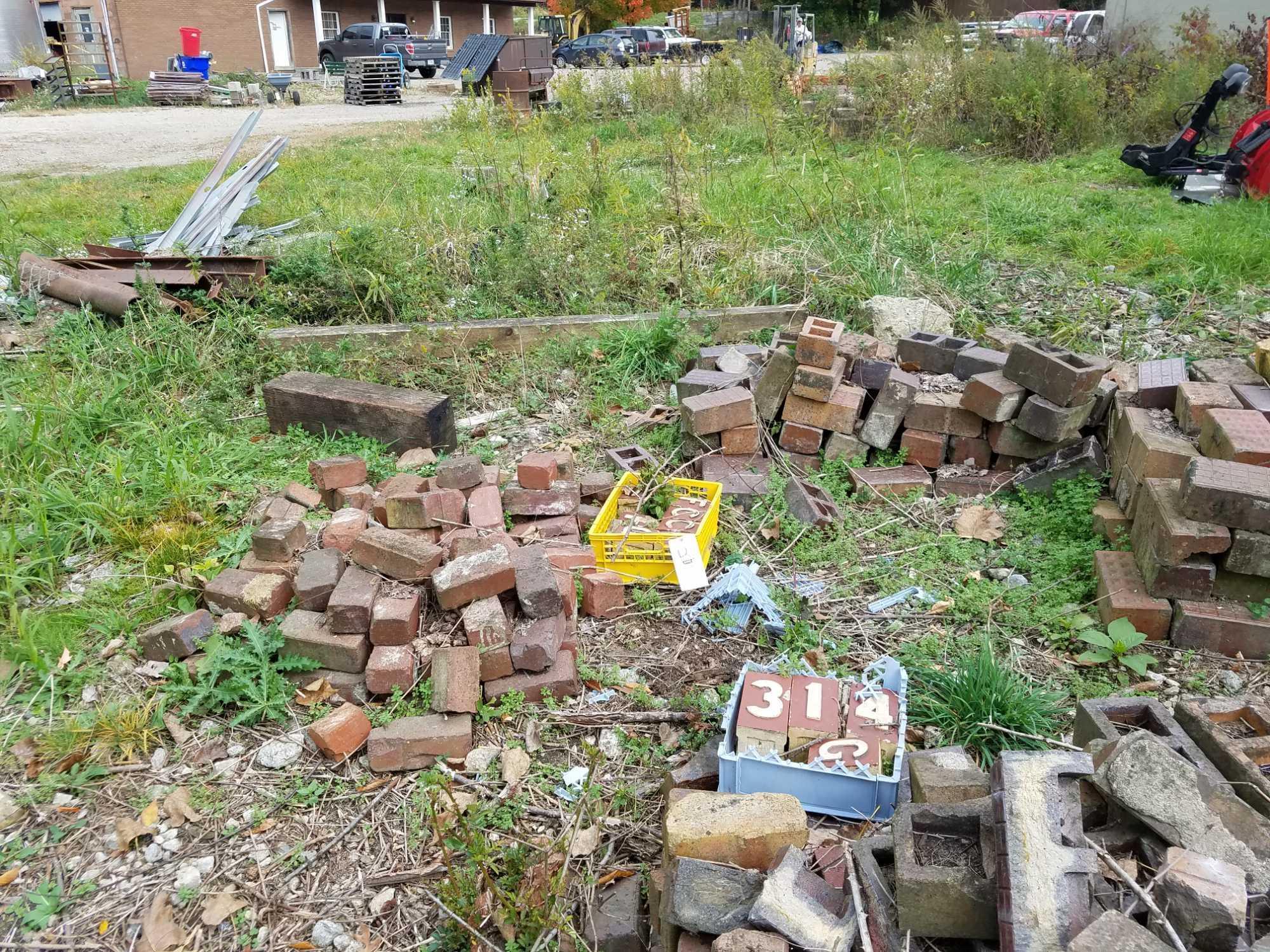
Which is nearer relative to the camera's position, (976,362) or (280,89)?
(976,362)

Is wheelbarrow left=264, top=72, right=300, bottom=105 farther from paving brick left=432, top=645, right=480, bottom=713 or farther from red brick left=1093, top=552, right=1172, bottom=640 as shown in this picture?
red brick left=1093, top=552, right=1172, bottom=640

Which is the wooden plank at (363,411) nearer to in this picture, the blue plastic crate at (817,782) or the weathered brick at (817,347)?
the weathered brick at (817,347)

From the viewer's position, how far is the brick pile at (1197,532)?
320 centimetres

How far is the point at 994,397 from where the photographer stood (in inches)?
167

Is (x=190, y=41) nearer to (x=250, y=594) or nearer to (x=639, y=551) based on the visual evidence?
(x=250, y=594)

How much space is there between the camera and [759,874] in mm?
1997

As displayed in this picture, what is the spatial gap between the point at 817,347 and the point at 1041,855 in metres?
2.98

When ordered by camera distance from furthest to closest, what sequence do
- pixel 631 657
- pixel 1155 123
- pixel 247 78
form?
pixel 247 78, pixel 1155 123, pixel 631 657

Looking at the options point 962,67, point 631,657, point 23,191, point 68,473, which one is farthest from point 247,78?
point 631,657

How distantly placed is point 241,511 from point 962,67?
11.3 metres

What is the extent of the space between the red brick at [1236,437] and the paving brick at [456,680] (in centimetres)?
302

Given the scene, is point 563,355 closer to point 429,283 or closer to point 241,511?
point 429,283

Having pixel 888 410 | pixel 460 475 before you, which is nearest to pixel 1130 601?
pixel 888 410

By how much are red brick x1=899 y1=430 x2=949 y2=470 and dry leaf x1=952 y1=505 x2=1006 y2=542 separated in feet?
1.30
